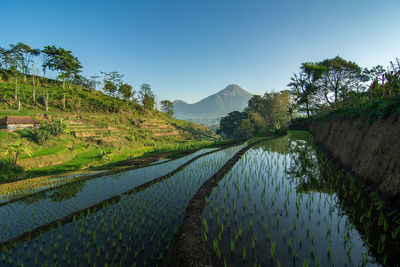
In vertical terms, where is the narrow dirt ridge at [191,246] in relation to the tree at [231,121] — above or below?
below

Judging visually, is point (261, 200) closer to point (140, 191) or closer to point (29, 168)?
point (140, 191)

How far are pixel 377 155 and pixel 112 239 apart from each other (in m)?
7.86

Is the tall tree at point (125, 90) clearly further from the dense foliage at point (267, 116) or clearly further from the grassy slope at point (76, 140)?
the dense foliage at point (267, 116)

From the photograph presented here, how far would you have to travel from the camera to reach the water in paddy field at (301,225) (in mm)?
Result: 2670

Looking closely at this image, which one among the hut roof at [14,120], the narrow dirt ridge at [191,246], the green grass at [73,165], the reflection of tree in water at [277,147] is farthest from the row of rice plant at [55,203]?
the hut roof at [14,120]

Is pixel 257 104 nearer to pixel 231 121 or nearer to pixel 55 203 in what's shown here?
pixel 231 121

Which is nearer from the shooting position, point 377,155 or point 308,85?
point 377,155

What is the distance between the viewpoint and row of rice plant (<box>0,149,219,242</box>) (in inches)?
189

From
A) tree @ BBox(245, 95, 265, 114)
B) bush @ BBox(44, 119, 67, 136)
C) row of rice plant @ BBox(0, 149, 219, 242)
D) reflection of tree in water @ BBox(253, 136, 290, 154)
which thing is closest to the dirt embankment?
reflection of tree in water @ BBox(253, 136, 290, 154)

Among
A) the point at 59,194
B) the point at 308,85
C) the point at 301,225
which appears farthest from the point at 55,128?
the point at 308,85

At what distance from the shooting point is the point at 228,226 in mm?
3680

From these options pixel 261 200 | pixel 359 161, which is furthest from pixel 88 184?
pixel 359 161

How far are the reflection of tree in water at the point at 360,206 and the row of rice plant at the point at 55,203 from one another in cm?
763

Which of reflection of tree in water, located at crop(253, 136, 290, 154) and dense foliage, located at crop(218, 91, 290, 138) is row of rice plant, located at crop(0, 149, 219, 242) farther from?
dense foliage, located at crop(218, 91, 290, 138)
